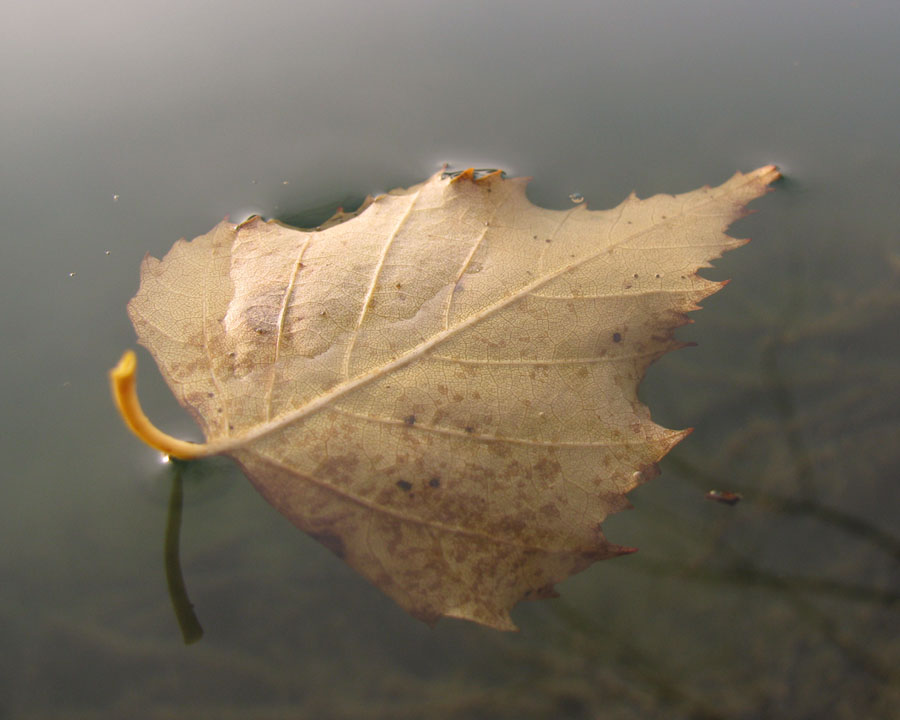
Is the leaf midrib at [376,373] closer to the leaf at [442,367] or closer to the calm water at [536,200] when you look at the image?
the leaf at [442,367]

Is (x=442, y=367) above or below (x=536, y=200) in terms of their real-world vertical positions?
below

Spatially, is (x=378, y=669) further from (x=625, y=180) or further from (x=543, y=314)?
(x=625, y=180)

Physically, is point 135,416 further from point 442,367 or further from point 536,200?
point 536,200

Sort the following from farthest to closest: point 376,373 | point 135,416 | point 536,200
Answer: point 536,200 → point 376,373 → point 135,416

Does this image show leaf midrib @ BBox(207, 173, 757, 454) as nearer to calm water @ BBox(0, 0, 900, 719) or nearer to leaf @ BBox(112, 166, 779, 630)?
leaf @ BBox(112, 166, 779, 630)

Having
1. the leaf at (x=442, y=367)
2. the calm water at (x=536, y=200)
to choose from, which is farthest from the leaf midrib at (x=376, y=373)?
the calm water at (x=536, y=200)

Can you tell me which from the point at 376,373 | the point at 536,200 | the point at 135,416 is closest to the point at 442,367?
the point at 376,373

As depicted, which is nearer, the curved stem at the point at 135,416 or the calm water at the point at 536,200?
the curved stem at the point at 135,416

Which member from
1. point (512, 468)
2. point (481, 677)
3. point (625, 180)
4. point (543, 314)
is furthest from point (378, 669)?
point (625, 180)
